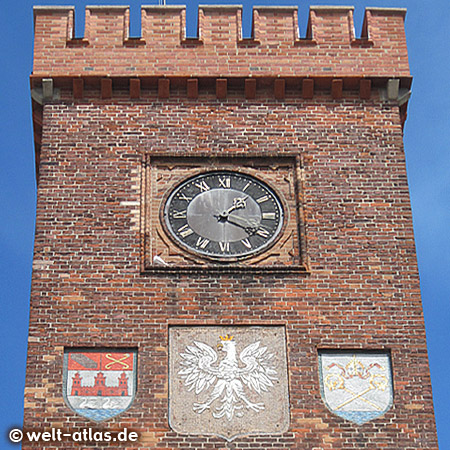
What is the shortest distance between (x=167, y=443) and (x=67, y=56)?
23.1 feet

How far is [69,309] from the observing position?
19328 millimetres

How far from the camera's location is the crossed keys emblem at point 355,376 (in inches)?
736

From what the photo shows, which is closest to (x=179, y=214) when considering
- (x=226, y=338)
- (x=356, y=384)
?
(x=226, y=338)

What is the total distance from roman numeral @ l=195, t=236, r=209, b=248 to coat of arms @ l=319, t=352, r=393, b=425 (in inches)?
98.3

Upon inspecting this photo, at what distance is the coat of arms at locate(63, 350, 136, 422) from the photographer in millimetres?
18453

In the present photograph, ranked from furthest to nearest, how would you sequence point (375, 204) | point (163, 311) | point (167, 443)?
1. point (375, 204)
2. point (163, 311)
3. point (167, 443)

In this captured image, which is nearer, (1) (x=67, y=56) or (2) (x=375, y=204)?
(2) (x=375, y=204)

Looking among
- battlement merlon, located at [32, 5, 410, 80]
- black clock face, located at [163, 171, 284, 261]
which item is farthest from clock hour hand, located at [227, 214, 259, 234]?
battlement merlon, located at [32, 5, 410, 80]

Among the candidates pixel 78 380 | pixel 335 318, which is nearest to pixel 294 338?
pixel 335 318

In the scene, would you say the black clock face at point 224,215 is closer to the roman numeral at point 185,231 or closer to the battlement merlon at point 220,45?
the roman numeral at point 185,231

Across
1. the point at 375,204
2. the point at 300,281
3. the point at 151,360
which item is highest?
the point at 375,204

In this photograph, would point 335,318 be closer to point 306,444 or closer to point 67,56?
point 306,444

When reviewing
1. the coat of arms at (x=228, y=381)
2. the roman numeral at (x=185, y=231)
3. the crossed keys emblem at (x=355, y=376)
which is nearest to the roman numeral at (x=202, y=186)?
the roman numeral at (x=185, y=231)
